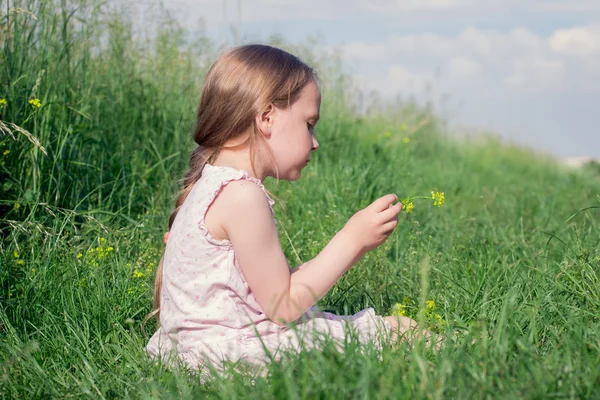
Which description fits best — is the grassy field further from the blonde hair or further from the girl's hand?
the blonde hair

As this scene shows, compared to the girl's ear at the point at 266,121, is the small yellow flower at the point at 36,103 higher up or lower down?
lower down

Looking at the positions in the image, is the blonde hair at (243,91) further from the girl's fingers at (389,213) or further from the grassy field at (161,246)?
the grassy field at (161,246)

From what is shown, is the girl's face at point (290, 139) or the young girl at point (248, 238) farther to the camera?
the girl's face at point (290, 139)

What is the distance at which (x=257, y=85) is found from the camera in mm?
2439

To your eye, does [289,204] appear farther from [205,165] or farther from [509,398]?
[509,398]

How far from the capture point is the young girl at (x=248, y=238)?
88.7 inches

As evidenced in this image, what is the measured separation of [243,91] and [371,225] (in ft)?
2.03

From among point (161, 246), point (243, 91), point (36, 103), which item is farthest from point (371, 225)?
point (36, 103)

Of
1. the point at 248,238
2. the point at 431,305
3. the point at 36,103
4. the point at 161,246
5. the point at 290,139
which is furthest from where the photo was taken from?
the point at 161,246

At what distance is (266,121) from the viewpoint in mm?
2449

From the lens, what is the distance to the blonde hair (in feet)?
7.98

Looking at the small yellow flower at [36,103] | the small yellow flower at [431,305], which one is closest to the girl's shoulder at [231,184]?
the small yellow flower at [431,305]

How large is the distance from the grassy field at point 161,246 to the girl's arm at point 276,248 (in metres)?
0.15

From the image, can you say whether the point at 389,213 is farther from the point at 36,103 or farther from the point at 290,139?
the point at 36,103
